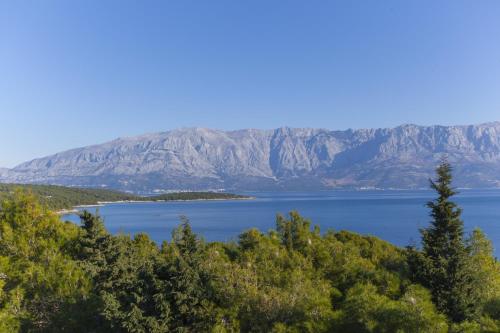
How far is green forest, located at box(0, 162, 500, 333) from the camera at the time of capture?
23891 millimetres

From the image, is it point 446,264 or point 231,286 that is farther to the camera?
point 446,264

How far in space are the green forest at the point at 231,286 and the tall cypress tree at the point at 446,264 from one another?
8cm

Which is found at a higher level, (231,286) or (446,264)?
(231,286)

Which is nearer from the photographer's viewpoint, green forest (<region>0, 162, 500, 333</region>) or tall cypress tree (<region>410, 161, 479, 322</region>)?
green forest (<region>0, 162, 500, 333</region>)

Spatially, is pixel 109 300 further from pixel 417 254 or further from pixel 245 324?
pixel 417 254

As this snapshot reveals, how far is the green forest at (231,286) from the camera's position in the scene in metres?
23.9

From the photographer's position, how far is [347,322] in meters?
23.6

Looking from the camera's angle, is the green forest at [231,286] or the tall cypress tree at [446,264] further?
the tall cypress tree at [446,264]

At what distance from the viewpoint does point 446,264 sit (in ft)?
106

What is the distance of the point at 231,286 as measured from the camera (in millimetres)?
25188

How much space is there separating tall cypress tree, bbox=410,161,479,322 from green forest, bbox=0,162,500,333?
0.08 metres

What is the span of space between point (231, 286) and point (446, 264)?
17.3m

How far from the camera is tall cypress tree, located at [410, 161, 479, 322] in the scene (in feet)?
101

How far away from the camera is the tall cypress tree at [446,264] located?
30.6 metres
